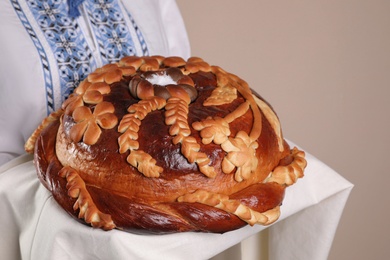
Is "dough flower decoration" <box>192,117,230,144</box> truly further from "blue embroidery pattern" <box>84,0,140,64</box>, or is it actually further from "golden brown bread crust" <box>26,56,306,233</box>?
"blue embroidery pattern" <box>84,0,140,64</box>

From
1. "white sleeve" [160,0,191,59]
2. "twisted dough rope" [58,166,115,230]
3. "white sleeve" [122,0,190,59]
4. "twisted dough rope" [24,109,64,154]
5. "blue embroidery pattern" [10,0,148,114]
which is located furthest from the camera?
"white sleeve" [160,0,191,59]

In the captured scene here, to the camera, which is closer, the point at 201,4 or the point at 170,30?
the point at 170,30

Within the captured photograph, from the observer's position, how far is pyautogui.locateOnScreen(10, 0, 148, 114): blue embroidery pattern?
1117mm

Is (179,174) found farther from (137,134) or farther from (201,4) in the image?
(201,4)

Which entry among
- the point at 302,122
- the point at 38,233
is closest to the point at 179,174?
the point at 38,233

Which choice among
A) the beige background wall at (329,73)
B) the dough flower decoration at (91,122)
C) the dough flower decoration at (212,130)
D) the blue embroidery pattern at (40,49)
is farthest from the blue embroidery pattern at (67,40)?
the beige background wall at (329,73)

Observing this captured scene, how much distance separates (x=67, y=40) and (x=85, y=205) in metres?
0.42

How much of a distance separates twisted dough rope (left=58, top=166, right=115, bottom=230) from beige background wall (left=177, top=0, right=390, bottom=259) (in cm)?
102

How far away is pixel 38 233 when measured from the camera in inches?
35.1

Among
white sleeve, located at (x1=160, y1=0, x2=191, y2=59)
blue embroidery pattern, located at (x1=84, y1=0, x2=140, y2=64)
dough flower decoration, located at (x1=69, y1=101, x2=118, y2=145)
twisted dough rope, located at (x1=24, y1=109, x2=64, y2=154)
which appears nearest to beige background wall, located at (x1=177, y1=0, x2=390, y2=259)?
white sleeve, located at (x1=160, y1=0, x2=191, y2=59)

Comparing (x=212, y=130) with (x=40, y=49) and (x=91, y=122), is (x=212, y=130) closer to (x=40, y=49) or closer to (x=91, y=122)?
(x=91, y=122)

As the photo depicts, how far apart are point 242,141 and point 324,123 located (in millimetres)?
1139

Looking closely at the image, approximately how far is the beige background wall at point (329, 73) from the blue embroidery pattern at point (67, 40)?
0.60 meters

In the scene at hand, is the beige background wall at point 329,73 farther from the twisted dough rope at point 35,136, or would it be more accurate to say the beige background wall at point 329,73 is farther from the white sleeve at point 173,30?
the twisted dough rope at point 35,136
